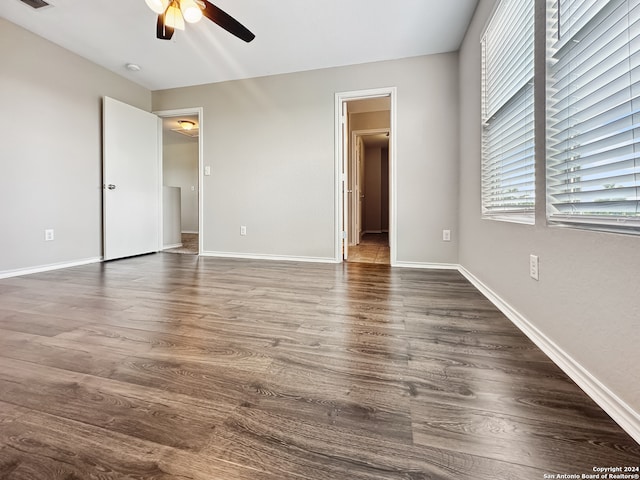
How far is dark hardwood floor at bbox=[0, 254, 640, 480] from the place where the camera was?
716mm

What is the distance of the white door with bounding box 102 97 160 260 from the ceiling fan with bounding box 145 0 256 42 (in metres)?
1.91

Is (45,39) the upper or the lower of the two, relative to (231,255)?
upper

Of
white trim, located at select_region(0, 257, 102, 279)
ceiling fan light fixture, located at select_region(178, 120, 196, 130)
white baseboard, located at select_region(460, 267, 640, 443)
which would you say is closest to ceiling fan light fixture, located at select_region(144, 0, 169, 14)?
white trim, located at select_region(0, 257, 102, 279)

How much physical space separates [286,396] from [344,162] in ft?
9.87

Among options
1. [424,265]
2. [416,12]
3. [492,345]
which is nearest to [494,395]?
[492,345]

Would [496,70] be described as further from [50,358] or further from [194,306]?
[50,358]

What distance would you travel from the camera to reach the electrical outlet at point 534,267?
138 cm

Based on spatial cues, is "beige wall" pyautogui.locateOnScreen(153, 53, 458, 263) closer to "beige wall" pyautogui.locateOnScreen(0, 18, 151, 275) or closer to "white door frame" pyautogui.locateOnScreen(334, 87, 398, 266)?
"white door frame" pyautogui.locateOnScreen(334, 87, 398, 266)

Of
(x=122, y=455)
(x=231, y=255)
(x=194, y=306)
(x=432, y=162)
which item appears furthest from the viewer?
(x=231, y=255)

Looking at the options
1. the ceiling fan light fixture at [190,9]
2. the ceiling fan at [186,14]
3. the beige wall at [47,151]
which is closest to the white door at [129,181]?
the beige wall at [47,151]

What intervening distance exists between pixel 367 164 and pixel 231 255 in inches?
211

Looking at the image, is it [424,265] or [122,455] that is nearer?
[122,455]

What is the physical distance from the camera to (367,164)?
8.14 metres

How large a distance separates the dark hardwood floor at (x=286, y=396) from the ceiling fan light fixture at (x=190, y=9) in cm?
199
